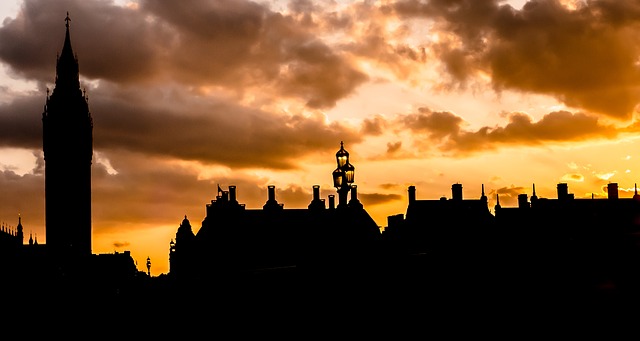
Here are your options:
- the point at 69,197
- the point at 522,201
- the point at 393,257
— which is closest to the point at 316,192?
the point at 522,201

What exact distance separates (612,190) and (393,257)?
191 feet

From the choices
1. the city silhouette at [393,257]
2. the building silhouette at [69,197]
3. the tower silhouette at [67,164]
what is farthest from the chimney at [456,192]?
the tower silhouette at [67,164]

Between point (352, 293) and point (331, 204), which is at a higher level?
point (331, 204)

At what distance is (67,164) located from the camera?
184 m

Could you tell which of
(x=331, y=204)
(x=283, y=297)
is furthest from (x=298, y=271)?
(x=331, y=204)

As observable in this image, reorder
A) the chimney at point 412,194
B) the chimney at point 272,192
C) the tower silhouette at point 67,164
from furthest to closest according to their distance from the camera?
the tower silhouette at point 67,164, the chimney at point 272,192, the chimney at point 412,194

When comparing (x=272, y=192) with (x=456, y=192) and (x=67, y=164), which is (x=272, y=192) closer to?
(x=456, y=192)

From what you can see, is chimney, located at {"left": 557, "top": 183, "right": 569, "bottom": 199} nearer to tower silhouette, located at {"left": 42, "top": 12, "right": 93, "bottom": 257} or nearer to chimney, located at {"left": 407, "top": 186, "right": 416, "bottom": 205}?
chimney, located at {"left": 407, "top": 186, "right": 416, "bottom": 205}

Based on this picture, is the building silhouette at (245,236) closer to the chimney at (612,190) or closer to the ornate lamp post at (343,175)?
the chimney at (612,190)

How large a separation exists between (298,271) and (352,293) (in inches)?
87.2

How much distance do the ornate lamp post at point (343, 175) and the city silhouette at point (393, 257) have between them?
0.03m

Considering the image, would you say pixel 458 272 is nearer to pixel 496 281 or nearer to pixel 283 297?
pixel 496 281

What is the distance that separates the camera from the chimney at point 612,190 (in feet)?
280

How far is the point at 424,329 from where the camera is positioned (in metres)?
33.7
